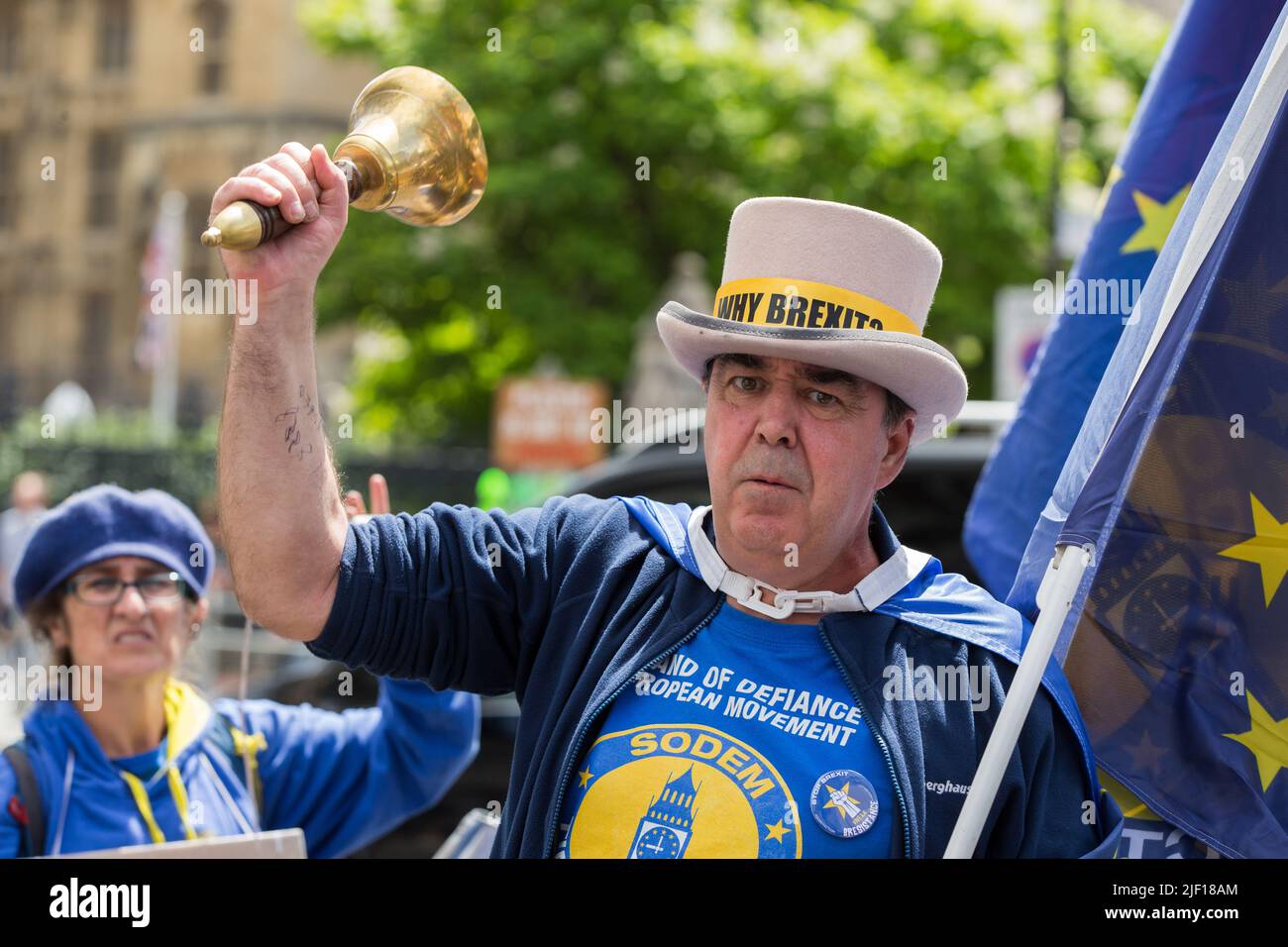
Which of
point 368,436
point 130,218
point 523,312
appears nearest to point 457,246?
point 523,312

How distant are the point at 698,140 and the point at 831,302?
17588 millimetres

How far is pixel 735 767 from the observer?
223 cm

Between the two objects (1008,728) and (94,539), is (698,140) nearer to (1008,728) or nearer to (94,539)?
(94,539)

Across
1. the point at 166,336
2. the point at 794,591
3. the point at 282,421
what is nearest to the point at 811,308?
the point at 794,591

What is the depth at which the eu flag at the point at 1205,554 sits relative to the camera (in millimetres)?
2438

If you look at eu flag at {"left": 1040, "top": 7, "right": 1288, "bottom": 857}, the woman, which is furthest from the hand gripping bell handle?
the woman

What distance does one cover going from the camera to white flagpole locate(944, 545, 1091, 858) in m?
2.10

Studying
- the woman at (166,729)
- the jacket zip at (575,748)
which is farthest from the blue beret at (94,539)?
the jacket zip at (575,748)

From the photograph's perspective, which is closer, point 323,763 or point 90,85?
point 323,763

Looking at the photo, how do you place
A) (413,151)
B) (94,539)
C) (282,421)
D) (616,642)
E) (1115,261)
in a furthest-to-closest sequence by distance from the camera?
(1115,261)
(94,539)
(616,642)
(413,151)
(282,421)

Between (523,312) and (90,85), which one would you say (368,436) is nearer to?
(523,312)

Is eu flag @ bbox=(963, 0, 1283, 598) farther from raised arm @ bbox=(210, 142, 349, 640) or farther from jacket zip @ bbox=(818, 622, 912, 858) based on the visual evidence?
raised arm @ bbox=(210, 142, 349, 640)

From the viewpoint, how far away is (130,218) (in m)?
40.0

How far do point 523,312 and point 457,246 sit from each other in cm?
166
